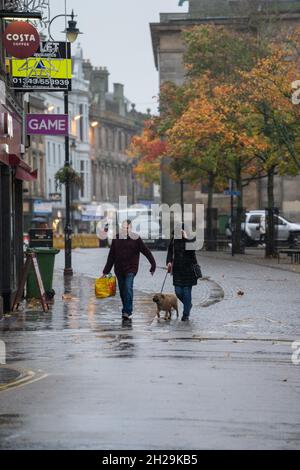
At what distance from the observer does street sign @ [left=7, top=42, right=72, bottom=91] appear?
26.6m

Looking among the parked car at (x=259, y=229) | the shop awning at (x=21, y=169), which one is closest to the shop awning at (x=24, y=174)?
the shop awning at (x=21, y=169)

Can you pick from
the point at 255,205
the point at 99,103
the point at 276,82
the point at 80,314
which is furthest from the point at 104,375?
the point at 99,103

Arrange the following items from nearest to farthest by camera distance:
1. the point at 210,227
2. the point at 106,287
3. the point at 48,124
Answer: the point at 106,287 → the point at 48,124 → the point at 210,227

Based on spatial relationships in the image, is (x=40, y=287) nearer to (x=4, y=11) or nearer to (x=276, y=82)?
(x=4, y=11)

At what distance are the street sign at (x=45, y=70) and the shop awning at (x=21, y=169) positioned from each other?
177 centimetres

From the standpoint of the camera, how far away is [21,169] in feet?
84.5

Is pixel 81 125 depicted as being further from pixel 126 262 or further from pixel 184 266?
pixel 126 262

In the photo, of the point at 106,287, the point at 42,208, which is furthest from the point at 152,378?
the point at 42,208

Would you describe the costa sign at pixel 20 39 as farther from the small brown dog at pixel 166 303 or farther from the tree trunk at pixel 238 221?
the tree trunk at pixel 238 221

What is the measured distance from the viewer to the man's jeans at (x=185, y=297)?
69.6 ft

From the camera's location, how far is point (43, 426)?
1022cm

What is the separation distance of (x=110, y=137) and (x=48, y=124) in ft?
358
